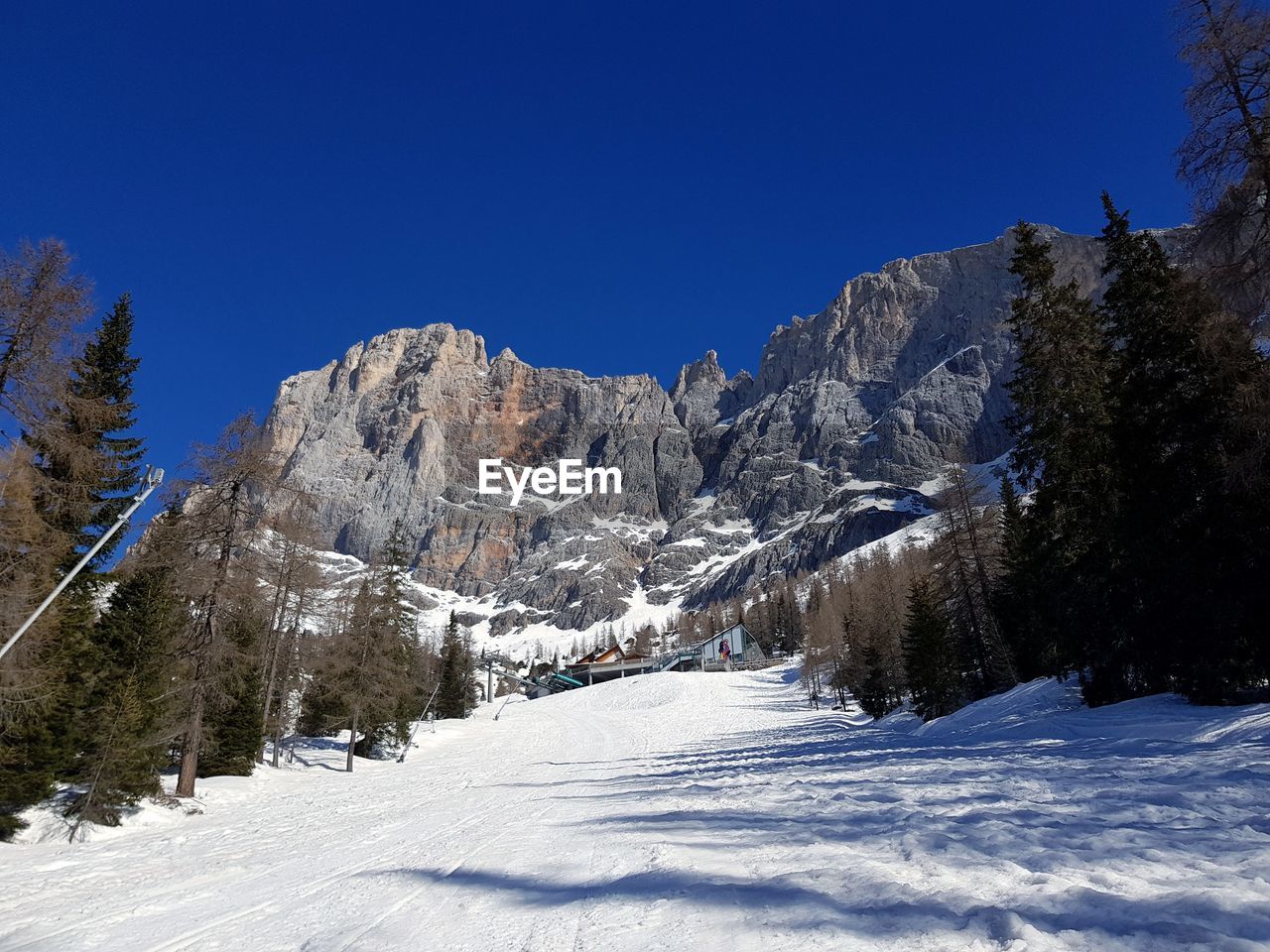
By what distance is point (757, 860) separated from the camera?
6.29m

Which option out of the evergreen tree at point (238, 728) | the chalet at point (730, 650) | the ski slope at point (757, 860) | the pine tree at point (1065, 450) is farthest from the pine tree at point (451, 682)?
the chalet at point (730, 650)

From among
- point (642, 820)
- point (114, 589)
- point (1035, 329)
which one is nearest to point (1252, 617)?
point (1035, 329)

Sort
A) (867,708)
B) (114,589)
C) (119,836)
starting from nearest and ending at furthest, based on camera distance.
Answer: (119,836) < (114,589) < (867,708)

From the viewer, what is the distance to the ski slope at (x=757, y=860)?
4.24 metres

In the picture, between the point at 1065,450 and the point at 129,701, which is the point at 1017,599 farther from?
the point at 129,701

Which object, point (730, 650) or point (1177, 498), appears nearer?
point (1177, 498)

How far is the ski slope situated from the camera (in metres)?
4.24

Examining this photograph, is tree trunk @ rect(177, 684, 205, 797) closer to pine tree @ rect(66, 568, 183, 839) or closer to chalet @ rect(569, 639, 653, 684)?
pine tree @ rect(66, 568, 183, 839)

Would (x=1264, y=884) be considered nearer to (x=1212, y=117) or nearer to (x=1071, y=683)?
(x=1212, y=117)

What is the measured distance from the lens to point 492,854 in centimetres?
815

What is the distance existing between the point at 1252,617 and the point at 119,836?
2190cm

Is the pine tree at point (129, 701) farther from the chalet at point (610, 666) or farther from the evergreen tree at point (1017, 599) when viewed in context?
the chalet at point (610, 666)

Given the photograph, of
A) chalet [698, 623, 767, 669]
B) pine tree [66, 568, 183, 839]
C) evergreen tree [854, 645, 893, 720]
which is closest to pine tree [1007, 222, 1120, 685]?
evergreen tree [854, 645, 893, 720]

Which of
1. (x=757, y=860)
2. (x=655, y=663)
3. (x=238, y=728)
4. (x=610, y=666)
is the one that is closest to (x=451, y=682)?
(x=238, y=728)
